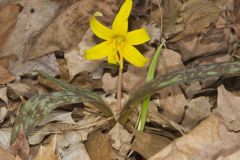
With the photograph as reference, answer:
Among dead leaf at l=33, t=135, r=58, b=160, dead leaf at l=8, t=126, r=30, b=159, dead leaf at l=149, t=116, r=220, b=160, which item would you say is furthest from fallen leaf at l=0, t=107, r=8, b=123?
dead leaf at l=149, t=116, r=220, b=160

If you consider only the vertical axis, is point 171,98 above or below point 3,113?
above

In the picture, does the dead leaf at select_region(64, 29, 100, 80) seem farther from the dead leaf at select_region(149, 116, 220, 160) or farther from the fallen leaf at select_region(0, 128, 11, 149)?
the dead leaf at select_region(149, 116, 220, 160)

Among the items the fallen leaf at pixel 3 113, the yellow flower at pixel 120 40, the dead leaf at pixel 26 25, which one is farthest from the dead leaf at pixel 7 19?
the yellow flower at pixel 120 40

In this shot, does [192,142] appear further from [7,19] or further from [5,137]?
[7,19]

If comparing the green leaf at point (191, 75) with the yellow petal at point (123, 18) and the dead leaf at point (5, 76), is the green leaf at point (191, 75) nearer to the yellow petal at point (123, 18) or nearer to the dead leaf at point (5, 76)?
the yellow petal at point (123, 18)

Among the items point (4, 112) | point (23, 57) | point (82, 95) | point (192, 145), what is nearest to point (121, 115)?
point (82, 95)

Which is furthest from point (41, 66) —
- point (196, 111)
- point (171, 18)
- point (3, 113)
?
point (196, 111)

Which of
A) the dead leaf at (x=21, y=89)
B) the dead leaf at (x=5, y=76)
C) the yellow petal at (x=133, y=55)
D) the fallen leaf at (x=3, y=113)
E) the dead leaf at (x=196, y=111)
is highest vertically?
the yellow petal at (x=133, y=55)
